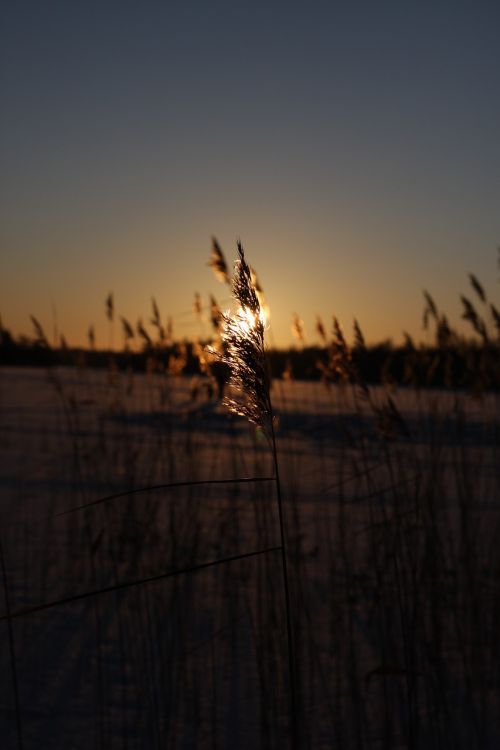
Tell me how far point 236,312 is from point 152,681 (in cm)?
122

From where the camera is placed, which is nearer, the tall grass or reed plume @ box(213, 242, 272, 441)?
reed plume @ box(213, 242, 272, 441)

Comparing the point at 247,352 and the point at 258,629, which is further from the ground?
the point at 247,352

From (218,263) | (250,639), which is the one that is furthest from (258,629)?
(218,263)

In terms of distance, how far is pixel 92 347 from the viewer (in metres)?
3.68

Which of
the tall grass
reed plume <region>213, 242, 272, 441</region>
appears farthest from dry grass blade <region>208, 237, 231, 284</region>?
reed plume <region>213, 242, 272, 441</region>

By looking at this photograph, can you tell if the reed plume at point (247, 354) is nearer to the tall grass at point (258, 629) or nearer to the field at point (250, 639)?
the tall grass at point (258, 629)

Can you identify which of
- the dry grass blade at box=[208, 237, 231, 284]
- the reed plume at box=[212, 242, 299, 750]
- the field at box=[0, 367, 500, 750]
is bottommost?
the field at box=[0, 367, 500, 750]

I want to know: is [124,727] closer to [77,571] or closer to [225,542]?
[77,571]

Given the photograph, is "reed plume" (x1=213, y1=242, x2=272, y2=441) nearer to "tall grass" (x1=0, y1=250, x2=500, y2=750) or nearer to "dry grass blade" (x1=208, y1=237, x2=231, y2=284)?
"tall grass" (x1=0, y1=250, x2=500, y2=750)

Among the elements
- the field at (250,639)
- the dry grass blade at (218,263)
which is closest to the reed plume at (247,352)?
the field at (250,639)

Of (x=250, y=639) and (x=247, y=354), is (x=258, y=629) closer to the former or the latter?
(x=250, y=639)

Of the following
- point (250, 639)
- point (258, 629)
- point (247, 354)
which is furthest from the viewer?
point (250, 639)

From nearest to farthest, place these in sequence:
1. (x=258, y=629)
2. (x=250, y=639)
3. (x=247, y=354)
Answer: (x=247, y=354), (x=258, y=629), (x=250, y=639)

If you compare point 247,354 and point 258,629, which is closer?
point 247,354
